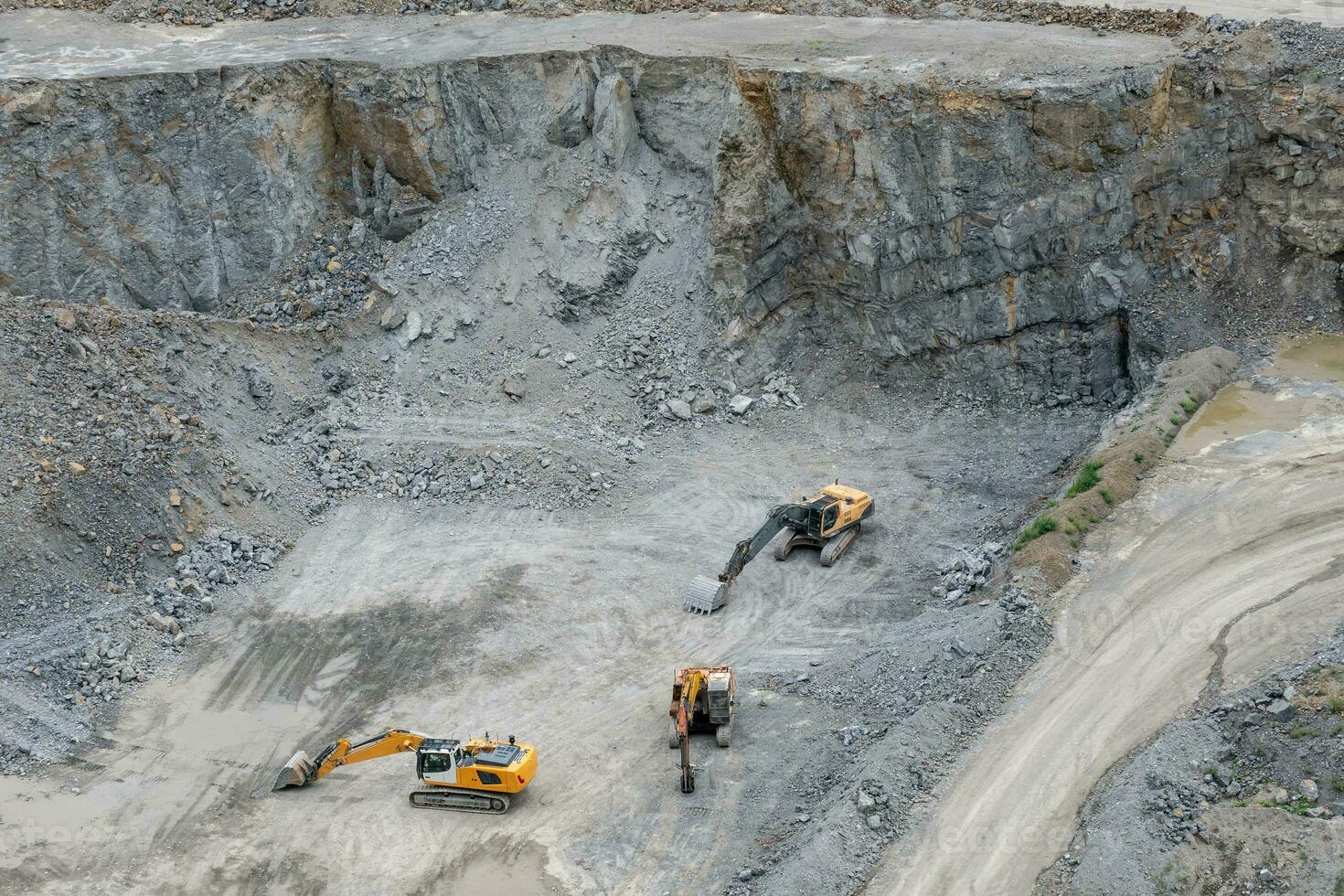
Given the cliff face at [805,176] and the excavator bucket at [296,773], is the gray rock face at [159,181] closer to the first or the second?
the cliff face at [805,176]

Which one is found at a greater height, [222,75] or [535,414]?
[222,75]

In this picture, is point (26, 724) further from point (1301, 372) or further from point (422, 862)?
point (1301, 372)

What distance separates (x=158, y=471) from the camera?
78.2 ft

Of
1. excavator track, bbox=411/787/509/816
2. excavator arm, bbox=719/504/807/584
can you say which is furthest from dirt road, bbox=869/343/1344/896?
excavator track, bbox=411/787/509/816

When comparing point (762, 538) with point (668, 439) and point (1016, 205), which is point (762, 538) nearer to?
point (668, 439)

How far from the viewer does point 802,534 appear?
2423 cm

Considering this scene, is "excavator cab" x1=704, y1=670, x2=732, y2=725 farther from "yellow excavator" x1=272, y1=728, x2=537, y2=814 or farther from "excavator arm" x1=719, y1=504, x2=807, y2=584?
"excavator arm" x1=719, y1=504, x2=807, y2=584

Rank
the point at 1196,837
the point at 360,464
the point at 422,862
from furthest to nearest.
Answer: the point at 360,464
the point at 422,862
the point at 1196,837

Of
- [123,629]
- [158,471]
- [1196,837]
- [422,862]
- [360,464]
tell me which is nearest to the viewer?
[1196,837]

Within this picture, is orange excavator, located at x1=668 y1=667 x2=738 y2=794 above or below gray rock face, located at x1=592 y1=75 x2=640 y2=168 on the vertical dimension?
below

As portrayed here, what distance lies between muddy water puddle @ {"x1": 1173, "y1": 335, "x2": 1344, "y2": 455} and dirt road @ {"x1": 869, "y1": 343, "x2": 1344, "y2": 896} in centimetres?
7

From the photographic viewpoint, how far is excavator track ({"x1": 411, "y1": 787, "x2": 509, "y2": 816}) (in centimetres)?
1867

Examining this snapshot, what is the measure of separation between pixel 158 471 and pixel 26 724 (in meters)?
5.08

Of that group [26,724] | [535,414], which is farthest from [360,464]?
[26,724]
